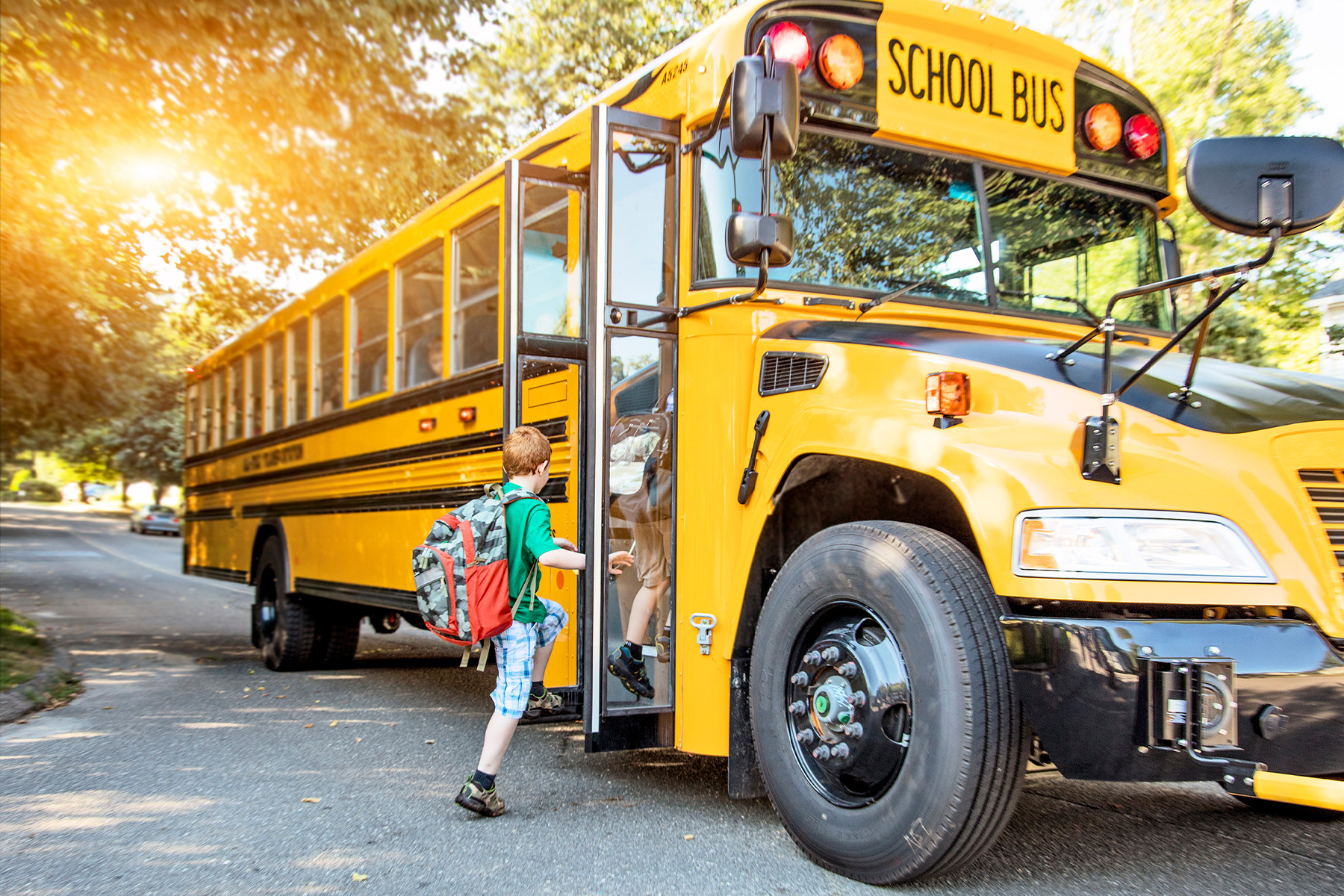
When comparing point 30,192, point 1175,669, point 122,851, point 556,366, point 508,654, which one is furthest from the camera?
point 30,192

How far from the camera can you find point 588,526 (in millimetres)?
3795

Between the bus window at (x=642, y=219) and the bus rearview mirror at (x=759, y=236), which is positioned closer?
the bus rearview mirror at (x=759, y=236)

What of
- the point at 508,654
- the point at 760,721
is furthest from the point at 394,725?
the point at 760,721

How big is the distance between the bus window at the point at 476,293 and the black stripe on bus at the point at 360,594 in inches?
49.9

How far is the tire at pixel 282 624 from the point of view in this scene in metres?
7.89

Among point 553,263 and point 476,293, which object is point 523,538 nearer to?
point 553,263

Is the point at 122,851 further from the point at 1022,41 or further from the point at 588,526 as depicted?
the point at 1022,41

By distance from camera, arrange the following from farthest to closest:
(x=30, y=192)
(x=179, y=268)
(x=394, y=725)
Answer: (x=179, y=268) < (x=30, y=192) < (x=394, y=725)

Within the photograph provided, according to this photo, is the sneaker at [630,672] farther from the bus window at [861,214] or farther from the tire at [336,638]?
the tire at [336,638]

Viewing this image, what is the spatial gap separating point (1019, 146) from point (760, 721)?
7.56 feet

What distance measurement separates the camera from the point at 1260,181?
8.20 ft

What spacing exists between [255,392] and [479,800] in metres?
6.07

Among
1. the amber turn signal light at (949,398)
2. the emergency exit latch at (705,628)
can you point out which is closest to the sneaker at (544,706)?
the emergency exit latch at (705,628)

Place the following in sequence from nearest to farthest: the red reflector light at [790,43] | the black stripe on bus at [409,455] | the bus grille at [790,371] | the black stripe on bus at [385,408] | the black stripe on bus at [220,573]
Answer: the bus grille at [790,371]
the red reflector light at [790,43]
the black stripe on bus at [409,455]
the black stripe on bus at [385,408]
the black stripe on bus at [220,573]
